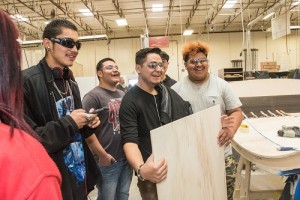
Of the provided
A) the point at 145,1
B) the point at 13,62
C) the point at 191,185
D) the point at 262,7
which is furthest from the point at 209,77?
A: the point at 262,7

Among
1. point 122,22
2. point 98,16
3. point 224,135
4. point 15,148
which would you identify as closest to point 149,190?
point 224,135

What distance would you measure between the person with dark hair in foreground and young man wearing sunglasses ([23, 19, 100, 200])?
25.9 inches

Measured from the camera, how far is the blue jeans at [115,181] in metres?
2.30

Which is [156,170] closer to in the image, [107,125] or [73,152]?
[73,152]

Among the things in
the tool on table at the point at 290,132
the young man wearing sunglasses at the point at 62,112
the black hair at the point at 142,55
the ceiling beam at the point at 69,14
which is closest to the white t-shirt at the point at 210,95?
the black hair at the point at 142,55

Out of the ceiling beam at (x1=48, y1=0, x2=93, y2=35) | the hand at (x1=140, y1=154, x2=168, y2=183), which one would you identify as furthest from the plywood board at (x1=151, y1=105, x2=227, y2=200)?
the ceiling beam at (x1=48, y1=0, x2=93, y2=35)

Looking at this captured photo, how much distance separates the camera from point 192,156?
55.9 inches

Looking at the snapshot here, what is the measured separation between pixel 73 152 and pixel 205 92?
1037 millimetres

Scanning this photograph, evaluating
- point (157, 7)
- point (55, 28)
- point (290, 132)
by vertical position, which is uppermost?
point (157, 7)

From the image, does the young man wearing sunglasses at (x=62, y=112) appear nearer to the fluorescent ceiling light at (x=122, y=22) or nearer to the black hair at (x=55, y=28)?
the black hair at (x=55, y=28)

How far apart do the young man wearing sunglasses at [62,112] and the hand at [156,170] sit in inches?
13.7

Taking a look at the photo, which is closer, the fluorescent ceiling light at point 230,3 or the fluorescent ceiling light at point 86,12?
the fluorescent ceiling light at point 230,3

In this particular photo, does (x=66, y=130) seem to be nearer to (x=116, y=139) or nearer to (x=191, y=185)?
(x=191, y=185)

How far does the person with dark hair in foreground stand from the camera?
417mm
